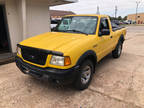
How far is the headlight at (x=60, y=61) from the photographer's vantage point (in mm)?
2325

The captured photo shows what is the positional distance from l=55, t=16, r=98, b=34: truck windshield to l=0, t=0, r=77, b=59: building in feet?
9.39

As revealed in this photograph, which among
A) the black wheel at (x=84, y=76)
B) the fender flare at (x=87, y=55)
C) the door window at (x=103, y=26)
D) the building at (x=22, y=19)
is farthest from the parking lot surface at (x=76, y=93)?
the building at (x=22, y=19)

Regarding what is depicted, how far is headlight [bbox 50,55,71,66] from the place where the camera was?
233 centimetres

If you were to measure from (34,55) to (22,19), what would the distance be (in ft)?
12.7

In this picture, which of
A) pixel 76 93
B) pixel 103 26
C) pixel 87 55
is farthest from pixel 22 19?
pixel 76 93

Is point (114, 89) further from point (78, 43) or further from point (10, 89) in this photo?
point (10, 89)

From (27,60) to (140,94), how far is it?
2.93 m

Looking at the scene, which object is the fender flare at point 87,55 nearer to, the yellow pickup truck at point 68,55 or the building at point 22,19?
the yellow pickup truck at point 68,55

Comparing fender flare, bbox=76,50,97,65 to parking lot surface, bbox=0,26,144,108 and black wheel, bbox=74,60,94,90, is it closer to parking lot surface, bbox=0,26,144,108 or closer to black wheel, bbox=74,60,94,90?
black wheel, bbox=74,60,94,90

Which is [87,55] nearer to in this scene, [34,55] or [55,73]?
[55,73]

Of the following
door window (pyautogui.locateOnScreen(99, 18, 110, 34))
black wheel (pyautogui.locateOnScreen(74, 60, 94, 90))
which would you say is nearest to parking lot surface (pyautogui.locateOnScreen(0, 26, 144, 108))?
black wheel (pyautogui.locateOnScreen(74, 60, 94, 90))

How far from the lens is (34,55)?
2.63 meters

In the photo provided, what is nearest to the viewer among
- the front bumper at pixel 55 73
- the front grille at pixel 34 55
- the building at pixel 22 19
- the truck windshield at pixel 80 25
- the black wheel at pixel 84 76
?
the front bumper at pixel 55 73

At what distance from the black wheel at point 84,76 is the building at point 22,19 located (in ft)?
13.4
